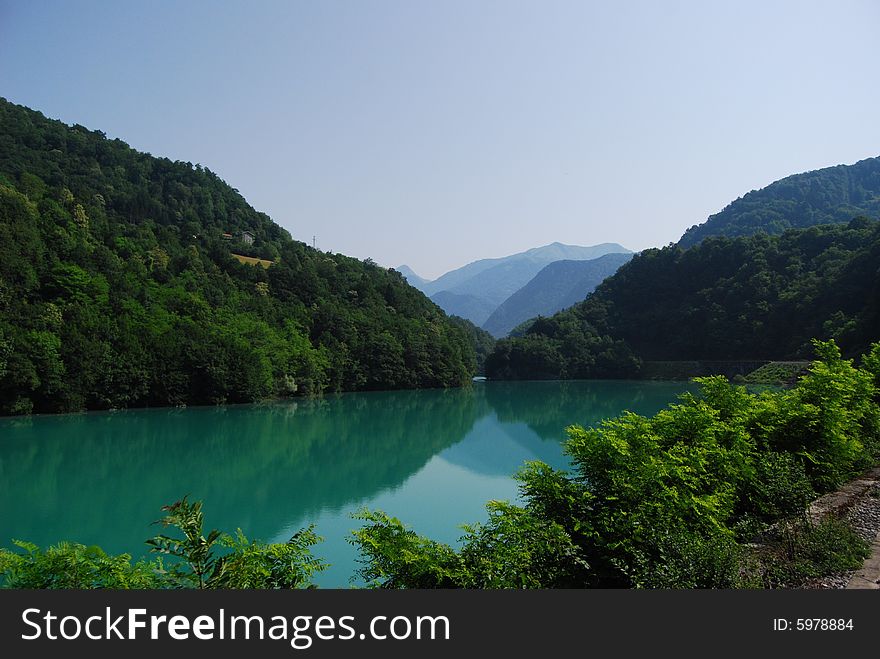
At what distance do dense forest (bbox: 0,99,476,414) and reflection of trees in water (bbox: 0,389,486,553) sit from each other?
9.23 ft

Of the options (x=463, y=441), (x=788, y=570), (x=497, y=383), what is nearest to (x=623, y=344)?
(x=497, y=383)

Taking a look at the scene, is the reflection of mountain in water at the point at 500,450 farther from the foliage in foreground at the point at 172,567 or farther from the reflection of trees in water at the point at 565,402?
the foliage in foreground at the point at 172,567

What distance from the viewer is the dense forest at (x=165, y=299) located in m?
35.0

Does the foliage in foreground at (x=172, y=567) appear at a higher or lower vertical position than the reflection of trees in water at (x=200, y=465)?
higher

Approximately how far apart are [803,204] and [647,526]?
414ft

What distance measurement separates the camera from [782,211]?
111 metres

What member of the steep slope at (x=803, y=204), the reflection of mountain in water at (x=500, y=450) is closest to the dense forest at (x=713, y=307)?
the reflection of mountain in water at (x=500, y=450)

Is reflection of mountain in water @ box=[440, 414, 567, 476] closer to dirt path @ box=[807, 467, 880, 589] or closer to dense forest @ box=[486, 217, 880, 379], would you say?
dirt path @ box=[807, 467, 880, 589]

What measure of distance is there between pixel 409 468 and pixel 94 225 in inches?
1470

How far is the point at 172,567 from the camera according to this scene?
4.78 meters

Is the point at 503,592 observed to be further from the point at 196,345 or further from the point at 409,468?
the point at 196,345

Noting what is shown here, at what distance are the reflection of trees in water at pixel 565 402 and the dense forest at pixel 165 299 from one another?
30.3ft

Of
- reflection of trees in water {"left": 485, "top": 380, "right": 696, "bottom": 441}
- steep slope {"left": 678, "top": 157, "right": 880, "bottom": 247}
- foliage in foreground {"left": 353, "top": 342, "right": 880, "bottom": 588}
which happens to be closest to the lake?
reflection of trees in water {"left": 485, "top": 380, "right": 696, "bottom": 441}

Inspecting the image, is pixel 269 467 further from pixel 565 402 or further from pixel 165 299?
pixel 565 402
